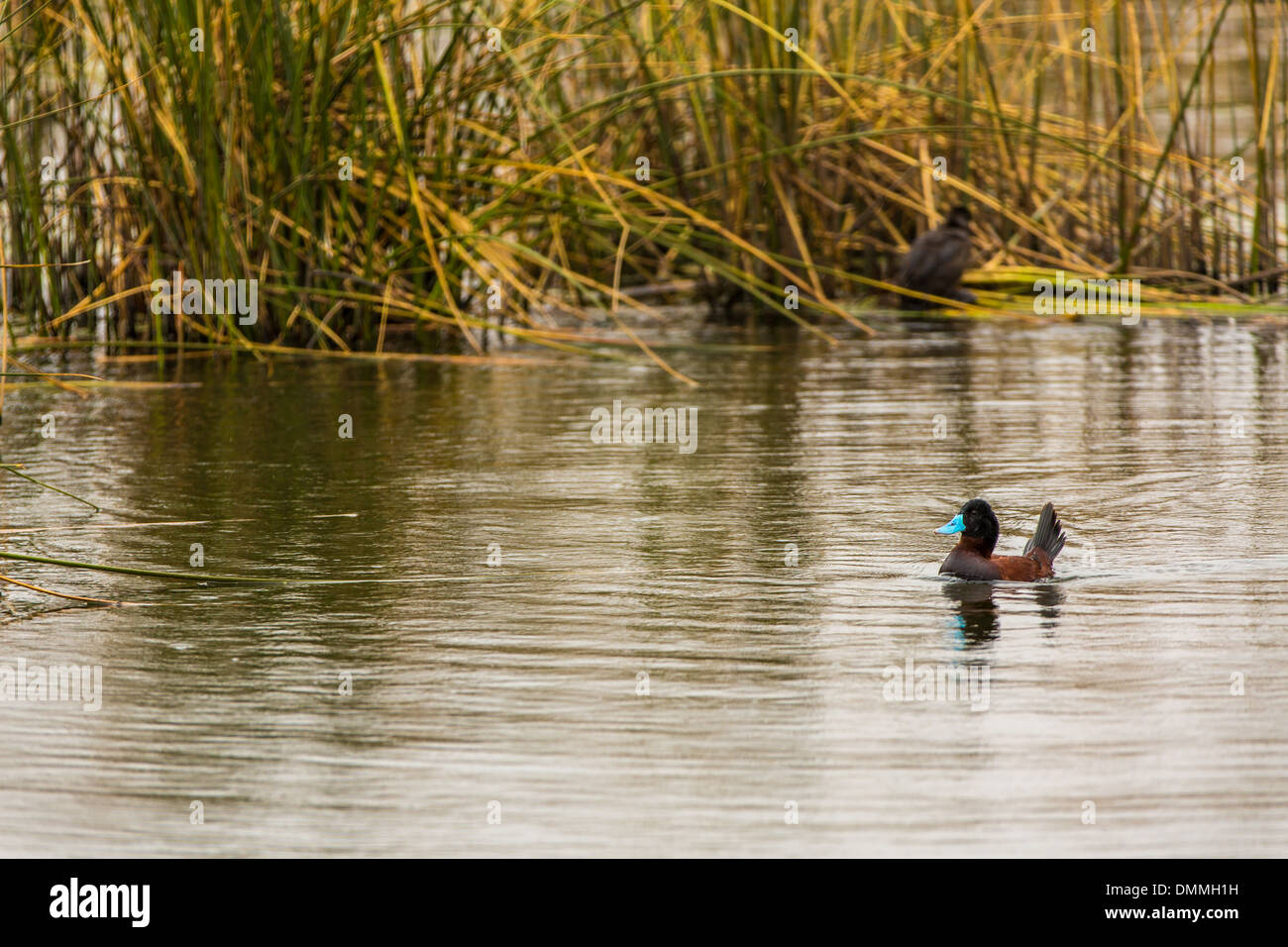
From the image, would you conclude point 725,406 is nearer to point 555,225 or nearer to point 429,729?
point 555,225

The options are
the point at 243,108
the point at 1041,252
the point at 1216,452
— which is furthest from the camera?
the point at 1041,252

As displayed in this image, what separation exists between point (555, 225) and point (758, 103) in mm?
1356

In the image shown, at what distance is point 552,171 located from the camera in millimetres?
7133

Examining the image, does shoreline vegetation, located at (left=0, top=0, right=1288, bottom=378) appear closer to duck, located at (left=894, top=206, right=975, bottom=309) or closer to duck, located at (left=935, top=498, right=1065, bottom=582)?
duck, located at (left=894, top=206, right=975, bottom=309)

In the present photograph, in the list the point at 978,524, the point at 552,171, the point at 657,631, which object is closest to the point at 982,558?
the point at 978,524

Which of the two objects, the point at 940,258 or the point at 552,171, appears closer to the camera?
the point at 552,171

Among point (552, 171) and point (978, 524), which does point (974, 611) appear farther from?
point (552, 171)

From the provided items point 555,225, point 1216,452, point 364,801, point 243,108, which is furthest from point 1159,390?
point 364,801

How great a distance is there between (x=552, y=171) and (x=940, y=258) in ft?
7.21

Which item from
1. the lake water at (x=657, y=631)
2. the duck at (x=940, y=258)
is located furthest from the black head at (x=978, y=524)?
the duck at (x=940, y=258)

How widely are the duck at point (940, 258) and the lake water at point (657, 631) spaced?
72.6 inches

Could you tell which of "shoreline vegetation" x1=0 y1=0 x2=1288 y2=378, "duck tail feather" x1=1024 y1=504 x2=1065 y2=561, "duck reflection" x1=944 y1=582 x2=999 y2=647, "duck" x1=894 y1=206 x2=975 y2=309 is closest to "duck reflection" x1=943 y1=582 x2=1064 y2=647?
"duck reflection" x1=944 y1=582 x2=999 y2=647

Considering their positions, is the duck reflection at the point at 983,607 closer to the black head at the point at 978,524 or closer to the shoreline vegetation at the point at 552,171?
the black head at the point at 978,524

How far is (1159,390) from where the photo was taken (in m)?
6.82
